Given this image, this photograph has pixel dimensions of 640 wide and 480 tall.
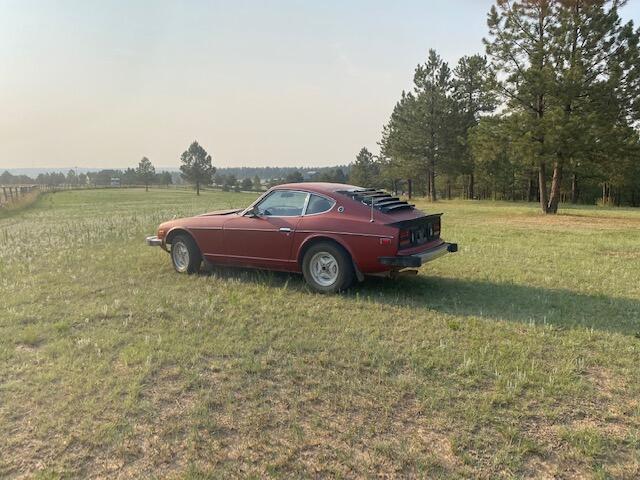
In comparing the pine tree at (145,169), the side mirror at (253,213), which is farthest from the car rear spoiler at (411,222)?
the pine tree at (145,169)

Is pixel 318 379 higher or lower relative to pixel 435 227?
lower

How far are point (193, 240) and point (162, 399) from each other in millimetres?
4269

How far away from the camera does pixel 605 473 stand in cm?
257

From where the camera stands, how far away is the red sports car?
584 cm

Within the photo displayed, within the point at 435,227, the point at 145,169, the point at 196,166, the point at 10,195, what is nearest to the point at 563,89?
the point at 435,227

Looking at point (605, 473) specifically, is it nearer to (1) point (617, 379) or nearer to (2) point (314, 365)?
(1) point (617, 379)

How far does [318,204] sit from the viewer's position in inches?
253

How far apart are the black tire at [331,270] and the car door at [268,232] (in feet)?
0.90

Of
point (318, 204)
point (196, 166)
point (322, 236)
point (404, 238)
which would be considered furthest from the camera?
point (196, 166)

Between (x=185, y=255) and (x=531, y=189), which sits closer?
(x=185, y=255)

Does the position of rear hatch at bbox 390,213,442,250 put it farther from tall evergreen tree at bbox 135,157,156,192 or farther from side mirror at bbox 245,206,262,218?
tall evergreen tree at bbox 135,157,156,192

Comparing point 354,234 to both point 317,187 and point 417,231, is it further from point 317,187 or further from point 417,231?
point 317,187

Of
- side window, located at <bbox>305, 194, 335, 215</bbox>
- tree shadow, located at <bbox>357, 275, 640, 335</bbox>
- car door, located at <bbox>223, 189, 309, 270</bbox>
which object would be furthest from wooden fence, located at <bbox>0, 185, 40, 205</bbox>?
tree shadow, located at <bbox>357, 275, 640, 335</bbox>

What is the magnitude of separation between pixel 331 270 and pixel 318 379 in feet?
8.71
